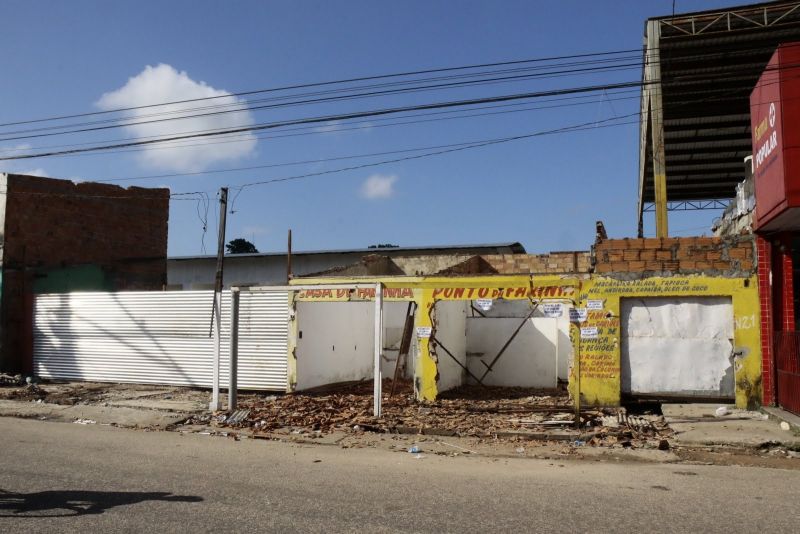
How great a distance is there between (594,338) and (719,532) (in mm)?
8478

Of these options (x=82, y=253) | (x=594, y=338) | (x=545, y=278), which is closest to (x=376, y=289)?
(x=545, y=278)

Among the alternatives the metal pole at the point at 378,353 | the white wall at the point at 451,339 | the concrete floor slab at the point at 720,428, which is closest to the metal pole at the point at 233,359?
the metal pole at the point at 378,353

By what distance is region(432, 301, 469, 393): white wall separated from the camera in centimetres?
1677

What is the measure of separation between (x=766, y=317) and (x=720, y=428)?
303 cm

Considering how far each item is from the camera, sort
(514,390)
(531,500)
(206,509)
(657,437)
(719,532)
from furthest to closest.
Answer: (514,390)
(657,437)
(531,500)
(206,509)
(719,532)

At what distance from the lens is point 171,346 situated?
18.2 metres

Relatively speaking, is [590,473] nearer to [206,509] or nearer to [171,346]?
[206,509]

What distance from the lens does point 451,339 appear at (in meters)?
17.8

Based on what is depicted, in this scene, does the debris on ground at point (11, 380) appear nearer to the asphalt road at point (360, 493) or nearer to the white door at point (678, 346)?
the asphalt road at point (360, 493)

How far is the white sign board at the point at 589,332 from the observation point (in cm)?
1383

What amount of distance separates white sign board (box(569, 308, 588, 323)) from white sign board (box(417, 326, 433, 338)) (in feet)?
10.7

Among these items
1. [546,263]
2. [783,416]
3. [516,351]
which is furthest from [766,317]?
[546,263]

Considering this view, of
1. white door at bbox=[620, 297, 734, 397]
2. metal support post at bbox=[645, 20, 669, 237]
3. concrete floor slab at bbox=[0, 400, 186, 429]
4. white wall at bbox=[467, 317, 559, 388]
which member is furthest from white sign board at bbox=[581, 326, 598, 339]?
metal support post at bbox=[645, 20, 669, 237]

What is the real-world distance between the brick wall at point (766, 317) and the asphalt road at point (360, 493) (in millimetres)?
4723
